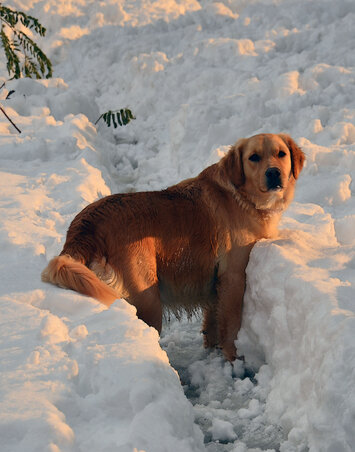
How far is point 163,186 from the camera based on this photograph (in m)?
6.14

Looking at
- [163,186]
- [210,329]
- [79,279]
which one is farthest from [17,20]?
[79,279]

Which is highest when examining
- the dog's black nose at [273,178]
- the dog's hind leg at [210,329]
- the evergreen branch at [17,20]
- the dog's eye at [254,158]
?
the evergreen branch at [17,20]

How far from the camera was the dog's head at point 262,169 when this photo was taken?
319 cm

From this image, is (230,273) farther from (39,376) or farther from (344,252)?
(39,376)

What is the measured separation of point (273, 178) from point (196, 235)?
22.0 inches

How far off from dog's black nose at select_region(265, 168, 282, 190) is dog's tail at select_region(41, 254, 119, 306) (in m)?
1.12

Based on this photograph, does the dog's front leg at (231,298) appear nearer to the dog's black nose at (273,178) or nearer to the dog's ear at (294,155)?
the dog's black nose at (273,178)

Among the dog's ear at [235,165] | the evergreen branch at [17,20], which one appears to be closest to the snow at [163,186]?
the dog's ear at [235,165]

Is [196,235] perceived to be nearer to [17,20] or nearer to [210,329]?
[210,329]

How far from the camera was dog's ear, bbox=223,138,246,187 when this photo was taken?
10.8ft

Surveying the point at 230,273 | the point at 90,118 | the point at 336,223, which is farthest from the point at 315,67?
the point at 230,273

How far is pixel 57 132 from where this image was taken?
6.61 m

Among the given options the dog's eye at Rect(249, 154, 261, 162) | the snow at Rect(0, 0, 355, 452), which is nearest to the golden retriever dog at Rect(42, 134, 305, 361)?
the dog's eye at Rect(249, 154, 261, 162)

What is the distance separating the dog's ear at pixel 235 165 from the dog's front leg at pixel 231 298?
0.42 metres
